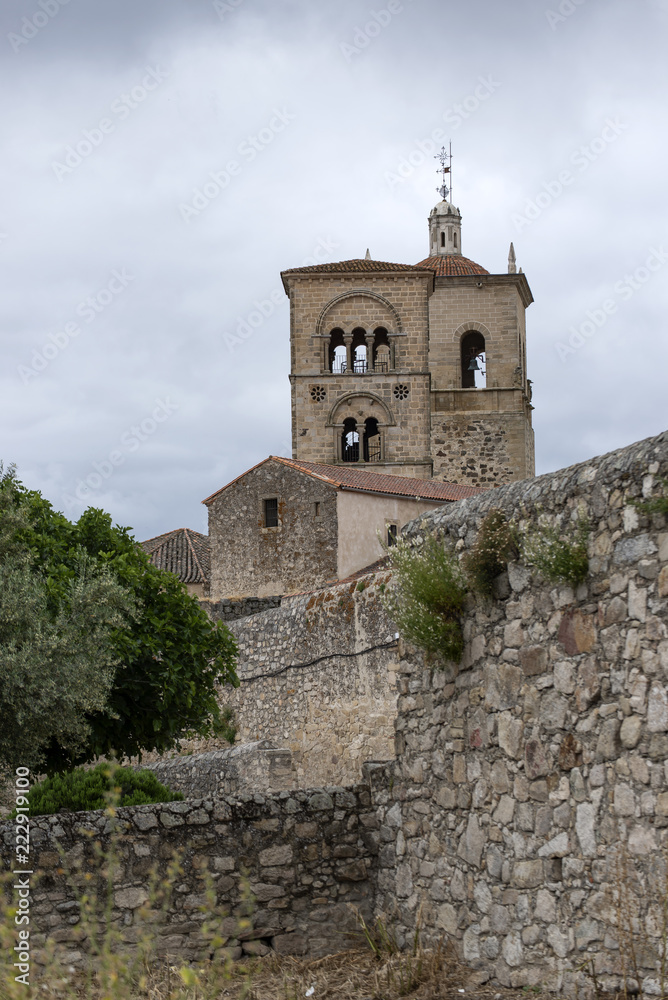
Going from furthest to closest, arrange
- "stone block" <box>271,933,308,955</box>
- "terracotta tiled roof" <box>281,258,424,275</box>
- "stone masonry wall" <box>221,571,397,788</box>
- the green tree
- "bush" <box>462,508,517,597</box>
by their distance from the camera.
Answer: "terracotta tiled roof" <box>281,258,424,275</box>, "stone masonry wall" <box>221,571,397,788</box>, the green tree, "stone block" <box>271,933,308,955</box>, "bush" <box>462,508,517,597</box>

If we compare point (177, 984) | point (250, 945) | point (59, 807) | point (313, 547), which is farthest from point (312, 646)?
point (313, 547)

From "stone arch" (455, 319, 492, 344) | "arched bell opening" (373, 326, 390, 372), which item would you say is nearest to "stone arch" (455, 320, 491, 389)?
"stone arch" (455, 319, 492, 344)

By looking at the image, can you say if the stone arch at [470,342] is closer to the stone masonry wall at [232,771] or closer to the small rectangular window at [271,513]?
the small rectangular window at [271,513]

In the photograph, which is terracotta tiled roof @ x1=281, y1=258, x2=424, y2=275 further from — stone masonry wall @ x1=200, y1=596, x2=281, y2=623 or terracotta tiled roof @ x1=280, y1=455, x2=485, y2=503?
stone masonry wall @ x1=200, y1=596, x2=281, y2=623

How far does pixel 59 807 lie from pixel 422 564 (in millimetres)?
6287

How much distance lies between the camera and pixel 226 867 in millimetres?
8562

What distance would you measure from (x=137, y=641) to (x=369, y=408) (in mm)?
34621

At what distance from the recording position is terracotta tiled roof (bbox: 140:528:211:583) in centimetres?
3628

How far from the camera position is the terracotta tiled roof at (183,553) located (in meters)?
36.3

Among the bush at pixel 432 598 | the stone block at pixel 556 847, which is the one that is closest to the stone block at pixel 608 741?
the stone block at pixel 556 847

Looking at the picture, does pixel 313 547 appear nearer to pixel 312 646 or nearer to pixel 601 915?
pixel 312 646

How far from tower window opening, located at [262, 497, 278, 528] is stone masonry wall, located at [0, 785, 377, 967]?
76.6 ft

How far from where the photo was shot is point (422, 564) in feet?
26.1

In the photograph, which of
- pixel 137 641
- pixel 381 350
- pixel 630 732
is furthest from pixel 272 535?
pixel 630 732
